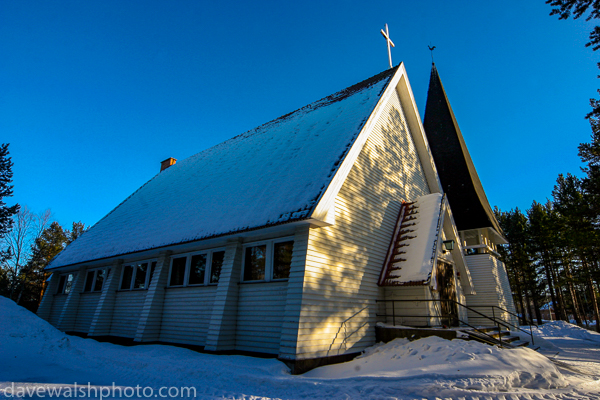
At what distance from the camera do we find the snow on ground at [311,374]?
616 centimetres

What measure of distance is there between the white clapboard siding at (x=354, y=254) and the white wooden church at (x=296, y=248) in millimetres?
48

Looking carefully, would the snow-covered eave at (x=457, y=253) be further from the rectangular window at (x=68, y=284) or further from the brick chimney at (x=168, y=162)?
the brick chimney at (x=168, y=162)

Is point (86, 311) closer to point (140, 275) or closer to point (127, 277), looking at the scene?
point (127, 277)

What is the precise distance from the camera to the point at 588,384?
7508 millimetres

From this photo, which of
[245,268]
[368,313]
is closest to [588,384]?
[368,313]

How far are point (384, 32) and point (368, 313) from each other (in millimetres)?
14577

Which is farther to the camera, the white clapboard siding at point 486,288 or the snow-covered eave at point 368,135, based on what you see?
the white clapboard siding at point 486,288

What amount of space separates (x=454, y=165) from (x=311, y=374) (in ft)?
66.8

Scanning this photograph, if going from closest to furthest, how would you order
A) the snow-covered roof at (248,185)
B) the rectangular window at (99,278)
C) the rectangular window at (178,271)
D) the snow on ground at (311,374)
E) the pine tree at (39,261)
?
the snow on ground at (311,374), the snow-covered roof at (248,185), the rectangular window at (178,271), the rectangular window at (99,278), the pine tree at (39,261)

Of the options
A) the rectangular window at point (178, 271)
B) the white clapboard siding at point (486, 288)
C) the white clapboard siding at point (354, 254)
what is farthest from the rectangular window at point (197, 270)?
the white clapboard siding at point (486, 288)

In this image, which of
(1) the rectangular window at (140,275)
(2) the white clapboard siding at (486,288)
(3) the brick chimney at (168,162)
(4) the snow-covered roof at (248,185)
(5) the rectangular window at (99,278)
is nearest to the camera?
(4) the snow-covered roof at (248,185)

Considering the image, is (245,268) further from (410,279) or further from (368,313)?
(410,279)

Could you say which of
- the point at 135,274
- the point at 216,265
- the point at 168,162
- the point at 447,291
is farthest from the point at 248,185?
the point at 168,162

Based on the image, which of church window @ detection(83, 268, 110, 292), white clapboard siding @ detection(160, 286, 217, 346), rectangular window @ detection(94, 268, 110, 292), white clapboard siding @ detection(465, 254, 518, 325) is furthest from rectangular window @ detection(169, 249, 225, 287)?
white clapboard siding @ detection(465, 254, 518, 325)
